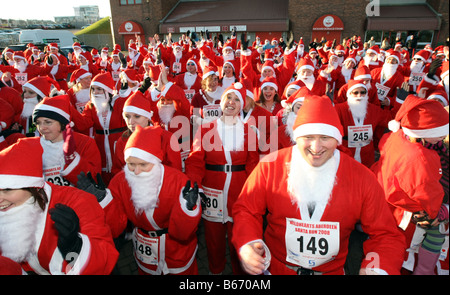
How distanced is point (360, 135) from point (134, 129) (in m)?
3.48

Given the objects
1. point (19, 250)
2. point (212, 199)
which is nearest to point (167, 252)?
point (212, 199)

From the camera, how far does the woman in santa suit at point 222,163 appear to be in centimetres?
334

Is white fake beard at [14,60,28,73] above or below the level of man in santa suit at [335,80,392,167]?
above

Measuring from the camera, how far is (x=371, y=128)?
4.43 m

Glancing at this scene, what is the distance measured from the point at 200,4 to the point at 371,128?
3373 centimetres

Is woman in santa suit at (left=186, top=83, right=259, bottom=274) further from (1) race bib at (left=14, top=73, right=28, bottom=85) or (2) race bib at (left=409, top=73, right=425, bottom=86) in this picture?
(1) race bib at (left=14, top=73, right=28, bottom=85)

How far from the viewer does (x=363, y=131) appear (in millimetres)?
4441

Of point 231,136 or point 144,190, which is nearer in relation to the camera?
point 144,190

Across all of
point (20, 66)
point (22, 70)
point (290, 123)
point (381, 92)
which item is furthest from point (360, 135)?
point (20, 66)

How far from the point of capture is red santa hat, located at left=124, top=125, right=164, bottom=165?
263 centimetres

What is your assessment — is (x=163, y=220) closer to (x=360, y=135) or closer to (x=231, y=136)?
(x=231, y=136)

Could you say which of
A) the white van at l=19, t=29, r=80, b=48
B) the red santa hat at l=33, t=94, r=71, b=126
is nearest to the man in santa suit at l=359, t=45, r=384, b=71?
the red santa hat at l=33, t=94, r=71, b=126

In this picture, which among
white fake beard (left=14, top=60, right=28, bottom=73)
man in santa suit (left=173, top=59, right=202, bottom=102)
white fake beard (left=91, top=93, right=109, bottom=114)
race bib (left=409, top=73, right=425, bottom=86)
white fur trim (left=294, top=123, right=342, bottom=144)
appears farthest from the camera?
white fake beard (left=14, top=60, right=28, bottom=73)
